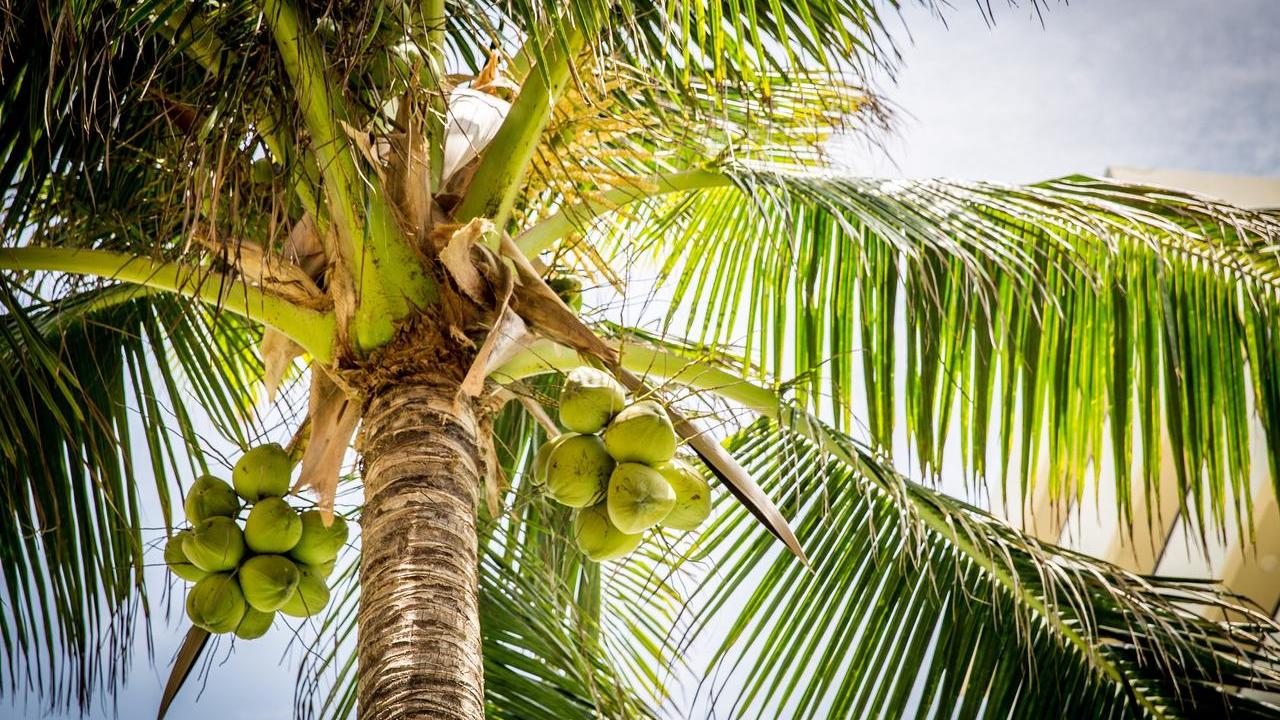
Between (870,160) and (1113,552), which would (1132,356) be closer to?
(870,160)

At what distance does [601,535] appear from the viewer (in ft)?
7.59

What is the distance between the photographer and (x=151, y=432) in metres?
3.04

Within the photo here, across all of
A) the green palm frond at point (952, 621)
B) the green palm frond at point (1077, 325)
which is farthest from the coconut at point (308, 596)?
the green palm frond at point (1077, 325)

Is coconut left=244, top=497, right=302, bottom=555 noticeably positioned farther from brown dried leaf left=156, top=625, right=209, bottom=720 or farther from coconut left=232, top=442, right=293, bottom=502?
brown dried leaf left=156, top=625, right=209, bottom=720

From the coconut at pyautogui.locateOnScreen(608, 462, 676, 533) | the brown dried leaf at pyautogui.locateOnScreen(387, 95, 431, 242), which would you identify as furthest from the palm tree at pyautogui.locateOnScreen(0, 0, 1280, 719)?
the coconut at pyautogui.locateOnScreen(608, 462, 676, 533)

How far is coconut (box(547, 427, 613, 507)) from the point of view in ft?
7.36

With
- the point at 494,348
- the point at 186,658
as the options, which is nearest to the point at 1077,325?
the point at 494,348

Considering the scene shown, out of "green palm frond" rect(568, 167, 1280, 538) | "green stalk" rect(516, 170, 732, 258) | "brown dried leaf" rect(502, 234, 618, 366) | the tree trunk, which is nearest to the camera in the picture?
the tree trunk

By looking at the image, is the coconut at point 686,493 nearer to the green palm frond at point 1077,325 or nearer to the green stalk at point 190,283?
the green stalk at point 190,283

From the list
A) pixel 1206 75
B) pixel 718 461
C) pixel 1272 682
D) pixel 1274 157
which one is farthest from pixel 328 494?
pixel 1274 157

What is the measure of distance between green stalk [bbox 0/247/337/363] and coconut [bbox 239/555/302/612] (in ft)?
1.29

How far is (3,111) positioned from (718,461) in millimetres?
1908

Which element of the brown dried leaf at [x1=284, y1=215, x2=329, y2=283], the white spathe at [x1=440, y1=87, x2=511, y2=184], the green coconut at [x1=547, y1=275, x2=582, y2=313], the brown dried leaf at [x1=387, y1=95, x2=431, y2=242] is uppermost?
the white spathe at [x1=440, y1=87, x2=511, y2=184]

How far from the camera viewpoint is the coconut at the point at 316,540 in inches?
95.0
